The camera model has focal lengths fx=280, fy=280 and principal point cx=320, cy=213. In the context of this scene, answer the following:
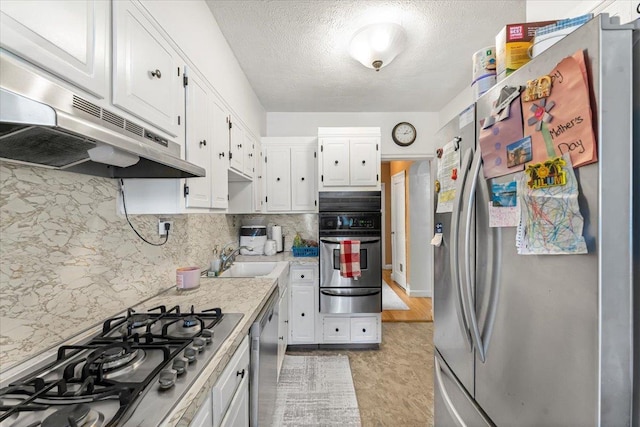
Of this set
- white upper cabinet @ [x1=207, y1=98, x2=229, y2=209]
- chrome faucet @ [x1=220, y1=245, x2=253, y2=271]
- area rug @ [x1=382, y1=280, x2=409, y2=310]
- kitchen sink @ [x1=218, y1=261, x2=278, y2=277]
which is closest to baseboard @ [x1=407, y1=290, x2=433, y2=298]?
area rug @ [x1=382, y1=280, x2=409, y2=310]

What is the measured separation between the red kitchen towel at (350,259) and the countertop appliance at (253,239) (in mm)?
→ 919

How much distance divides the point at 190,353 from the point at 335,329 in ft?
7.11

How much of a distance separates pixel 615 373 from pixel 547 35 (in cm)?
93

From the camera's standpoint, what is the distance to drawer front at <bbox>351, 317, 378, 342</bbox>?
284cm

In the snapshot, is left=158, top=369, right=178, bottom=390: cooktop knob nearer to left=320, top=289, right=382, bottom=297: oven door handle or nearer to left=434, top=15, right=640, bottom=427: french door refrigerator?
left=434, top=15, right=640, bottom=427: french door refrigerator

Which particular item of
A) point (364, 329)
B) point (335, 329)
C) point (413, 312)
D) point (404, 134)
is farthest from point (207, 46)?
point (413, 312)

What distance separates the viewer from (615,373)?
581 mm

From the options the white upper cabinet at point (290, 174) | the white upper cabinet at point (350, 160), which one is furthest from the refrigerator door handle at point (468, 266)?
the white upper cabinet at point (290, 174)

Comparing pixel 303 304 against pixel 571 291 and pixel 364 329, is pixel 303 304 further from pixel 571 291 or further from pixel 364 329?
pixel 571 291

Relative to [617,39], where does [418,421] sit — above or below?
below

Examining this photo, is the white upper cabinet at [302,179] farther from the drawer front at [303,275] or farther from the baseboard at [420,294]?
the baseboard at [420,294]

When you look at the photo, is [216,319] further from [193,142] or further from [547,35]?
[547,35]

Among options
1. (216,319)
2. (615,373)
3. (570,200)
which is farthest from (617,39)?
Answer: (216,319)

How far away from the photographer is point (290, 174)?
10.3 feet
